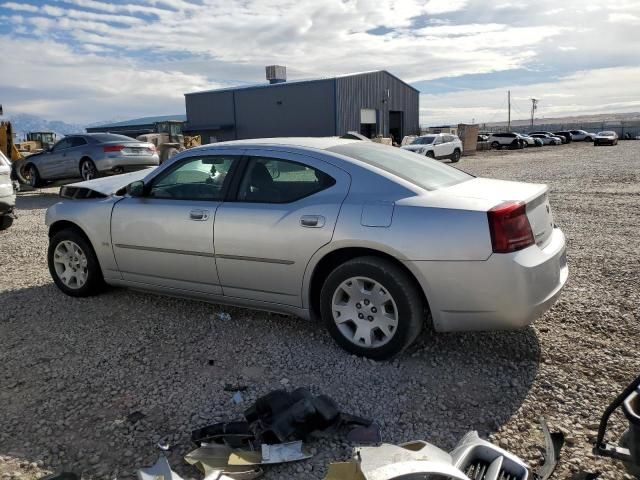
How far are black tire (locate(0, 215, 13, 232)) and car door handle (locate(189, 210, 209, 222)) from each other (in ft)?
22.5

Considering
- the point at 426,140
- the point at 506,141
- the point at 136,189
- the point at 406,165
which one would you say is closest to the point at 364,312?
the point at 406,165

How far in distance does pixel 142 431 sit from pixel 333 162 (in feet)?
7.28

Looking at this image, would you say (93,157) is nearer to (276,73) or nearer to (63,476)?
(63,476)

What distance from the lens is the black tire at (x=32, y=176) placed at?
15711mm

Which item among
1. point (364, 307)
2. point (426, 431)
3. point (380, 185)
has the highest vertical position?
point (380, 185)

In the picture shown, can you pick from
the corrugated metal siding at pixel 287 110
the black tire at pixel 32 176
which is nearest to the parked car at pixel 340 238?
the black tire at pixel 32 176

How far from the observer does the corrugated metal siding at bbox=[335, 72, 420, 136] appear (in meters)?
37.1

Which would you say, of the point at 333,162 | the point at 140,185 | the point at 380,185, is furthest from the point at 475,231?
the point at 140,185

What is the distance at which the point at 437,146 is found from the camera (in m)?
28.3

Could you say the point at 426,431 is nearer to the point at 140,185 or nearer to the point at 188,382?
the point at 188,382

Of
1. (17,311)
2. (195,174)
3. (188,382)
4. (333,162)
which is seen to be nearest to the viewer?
(188,382)

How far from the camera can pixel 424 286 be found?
11.5 feet

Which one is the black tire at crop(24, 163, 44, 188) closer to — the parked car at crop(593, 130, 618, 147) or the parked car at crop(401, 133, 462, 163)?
the parked car at crop(401, 133, 462, 163)

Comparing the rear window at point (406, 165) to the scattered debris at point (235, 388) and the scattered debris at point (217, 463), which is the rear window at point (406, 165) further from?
the scattered debris at point (217, 463)
